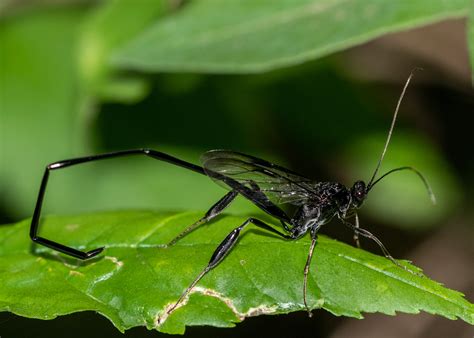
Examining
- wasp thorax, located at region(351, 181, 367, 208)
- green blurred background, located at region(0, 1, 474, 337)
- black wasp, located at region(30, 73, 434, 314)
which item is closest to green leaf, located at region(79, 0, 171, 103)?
green blurred background, located at region(0, 1, 474, 337)

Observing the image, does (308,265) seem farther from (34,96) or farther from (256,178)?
(34,96)

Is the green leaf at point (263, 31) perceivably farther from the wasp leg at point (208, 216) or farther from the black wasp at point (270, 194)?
the wasp leg at point (208, 216)

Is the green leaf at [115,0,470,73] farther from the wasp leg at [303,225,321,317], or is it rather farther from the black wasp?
the wasp leg at [303,225,321,317]

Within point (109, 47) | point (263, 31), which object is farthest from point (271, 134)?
point (263, 31)

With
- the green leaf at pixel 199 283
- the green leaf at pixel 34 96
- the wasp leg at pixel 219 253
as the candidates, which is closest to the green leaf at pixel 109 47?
the green leaf at pixel 34 96

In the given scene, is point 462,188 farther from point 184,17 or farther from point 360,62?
point 184,17

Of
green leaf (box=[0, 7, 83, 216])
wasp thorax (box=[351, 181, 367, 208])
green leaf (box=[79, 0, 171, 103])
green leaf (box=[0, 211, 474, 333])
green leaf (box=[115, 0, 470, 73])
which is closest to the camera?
→ green leaf (box=[0, 211, 474, 333])
